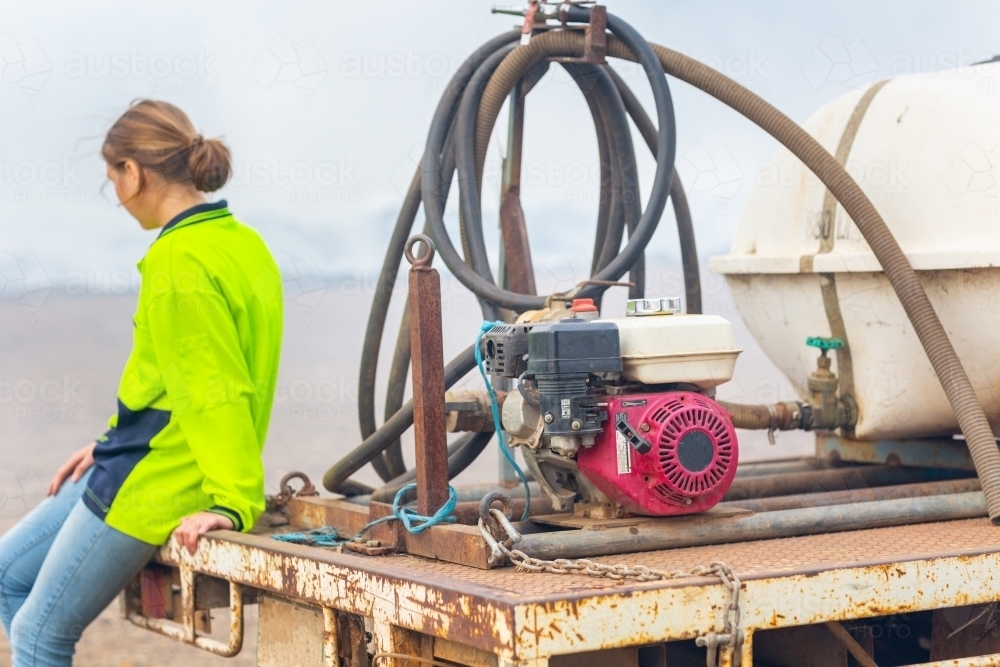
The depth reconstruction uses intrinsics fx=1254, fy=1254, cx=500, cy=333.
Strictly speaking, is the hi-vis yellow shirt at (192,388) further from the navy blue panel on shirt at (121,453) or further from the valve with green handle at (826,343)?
the valve with green handle at (826,343)

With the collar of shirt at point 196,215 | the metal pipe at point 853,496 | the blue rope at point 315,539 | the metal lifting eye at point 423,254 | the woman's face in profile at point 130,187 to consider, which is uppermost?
the woman's face in profile at point 130,187

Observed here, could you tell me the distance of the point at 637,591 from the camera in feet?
6.59

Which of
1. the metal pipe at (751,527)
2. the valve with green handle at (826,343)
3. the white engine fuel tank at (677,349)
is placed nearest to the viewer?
the metal pipe at (751,527)

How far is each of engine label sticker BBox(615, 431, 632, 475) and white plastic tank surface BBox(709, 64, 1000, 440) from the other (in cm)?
104

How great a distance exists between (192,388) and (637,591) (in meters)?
1.21

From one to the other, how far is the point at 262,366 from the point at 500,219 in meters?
1.02

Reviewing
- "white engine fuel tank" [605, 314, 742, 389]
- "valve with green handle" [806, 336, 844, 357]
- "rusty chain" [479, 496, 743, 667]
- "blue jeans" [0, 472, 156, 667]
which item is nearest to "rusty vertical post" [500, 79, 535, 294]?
"valve with green handle" [806, 336, 844, 357]

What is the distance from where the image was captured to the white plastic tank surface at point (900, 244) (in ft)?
10.00

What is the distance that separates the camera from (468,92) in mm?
3350

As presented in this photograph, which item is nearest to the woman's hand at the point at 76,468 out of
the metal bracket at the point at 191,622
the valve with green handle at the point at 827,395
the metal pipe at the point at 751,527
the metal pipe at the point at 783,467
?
the metal bracket at the point at 191,622

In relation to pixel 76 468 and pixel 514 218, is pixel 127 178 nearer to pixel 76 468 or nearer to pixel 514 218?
pixel 76 468

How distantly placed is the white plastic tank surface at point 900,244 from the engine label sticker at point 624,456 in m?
1.04

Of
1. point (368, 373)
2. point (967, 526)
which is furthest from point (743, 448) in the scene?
point (967, 526)

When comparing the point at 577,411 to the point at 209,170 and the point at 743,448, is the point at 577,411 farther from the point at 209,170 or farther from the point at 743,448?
the point at 743,448
